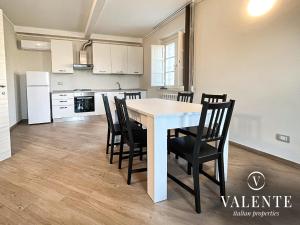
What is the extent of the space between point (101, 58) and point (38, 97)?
215cm

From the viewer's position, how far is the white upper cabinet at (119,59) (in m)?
6.34

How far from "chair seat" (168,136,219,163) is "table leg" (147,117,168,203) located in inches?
6.1

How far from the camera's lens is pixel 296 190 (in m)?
1.94

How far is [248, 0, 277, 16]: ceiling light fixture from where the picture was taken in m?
2.60

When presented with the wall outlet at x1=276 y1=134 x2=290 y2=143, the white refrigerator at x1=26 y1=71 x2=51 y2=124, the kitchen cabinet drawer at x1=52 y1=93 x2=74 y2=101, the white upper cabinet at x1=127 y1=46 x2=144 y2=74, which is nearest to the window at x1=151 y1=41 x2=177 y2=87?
the white upper cabinet at x1=127 y1=46 x2=144 y2=74

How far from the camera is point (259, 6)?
2.74 meters

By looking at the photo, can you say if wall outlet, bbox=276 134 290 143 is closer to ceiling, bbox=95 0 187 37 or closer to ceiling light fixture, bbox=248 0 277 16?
ceiling light fixture, bbox=248 0 277 16

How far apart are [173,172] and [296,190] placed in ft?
4.04

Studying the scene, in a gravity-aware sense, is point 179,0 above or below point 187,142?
above

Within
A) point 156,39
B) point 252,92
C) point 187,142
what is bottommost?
point 187,142

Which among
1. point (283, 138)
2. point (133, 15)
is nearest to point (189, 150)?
point (283, 138)

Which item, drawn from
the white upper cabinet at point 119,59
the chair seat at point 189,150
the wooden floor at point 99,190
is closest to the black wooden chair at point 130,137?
the wooden floor at point 99,190

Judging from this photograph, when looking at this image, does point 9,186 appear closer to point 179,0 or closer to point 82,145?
point 82,145

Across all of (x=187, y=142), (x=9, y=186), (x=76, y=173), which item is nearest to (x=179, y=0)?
(x=187, y=142)
